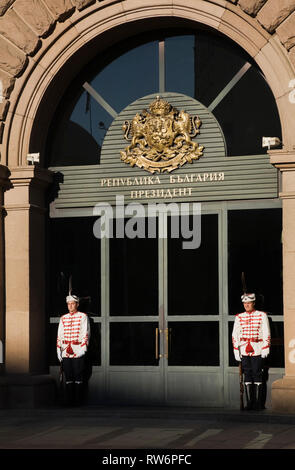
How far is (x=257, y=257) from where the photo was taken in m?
14.9

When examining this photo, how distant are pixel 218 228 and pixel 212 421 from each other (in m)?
3.00

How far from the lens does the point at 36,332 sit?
1563 centimetres

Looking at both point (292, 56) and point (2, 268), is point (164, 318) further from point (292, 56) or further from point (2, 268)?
point (292, 56)

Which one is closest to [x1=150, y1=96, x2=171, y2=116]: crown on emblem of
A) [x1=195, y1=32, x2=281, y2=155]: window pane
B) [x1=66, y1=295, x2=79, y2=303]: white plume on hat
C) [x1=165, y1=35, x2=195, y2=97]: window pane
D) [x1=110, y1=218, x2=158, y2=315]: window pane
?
[x1=165, y1=35, x2=195, y2=97]: window pane

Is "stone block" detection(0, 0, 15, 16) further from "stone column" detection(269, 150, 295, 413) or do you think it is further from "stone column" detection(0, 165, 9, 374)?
"stone column" detection(269, 150, 295, 413)

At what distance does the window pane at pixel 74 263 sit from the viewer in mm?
15828

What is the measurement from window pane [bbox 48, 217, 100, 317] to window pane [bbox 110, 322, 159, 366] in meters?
0.50

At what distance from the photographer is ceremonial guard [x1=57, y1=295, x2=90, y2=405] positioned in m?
15.2

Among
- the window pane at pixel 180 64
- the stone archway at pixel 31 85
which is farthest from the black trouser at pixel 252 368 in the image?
the window pane at pixel 180 64

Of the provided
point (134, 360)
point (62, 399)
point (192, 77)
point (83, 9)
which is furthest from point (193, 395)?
point (83, 9)

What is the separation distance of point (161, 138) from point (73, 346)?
3.46 meters

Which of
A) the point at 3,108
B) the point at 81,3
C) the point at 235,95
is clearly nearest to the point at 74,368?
the point at 3,108
